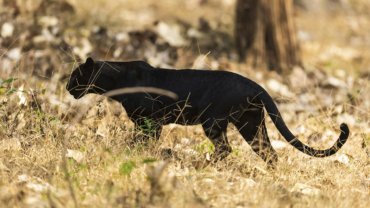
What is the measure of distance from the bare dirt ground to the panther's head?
15 cm

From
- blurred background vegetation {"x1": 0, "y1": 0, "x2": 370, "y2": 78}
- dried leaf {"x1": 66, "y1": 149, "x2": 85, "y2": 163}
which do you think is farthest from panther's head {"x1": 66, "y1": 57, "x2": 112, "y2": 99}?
blurred background vegetation {"x1": 0, "y1": 0, "x2": 370, "y2": 78}

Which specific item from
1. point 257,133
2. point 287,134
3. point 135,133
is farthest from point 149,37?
point 287,134

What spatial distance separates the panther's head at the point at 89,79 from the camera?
5.24 metres

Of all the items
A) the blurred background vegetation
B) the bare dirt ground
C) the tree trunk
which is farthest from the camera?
the tree trunk

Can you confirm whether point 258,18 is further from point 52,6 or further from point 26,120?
point 26,120

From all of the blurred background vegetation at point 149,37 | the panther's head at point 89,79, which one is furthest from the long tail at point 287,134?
the blurred background vegetation at point 149,37

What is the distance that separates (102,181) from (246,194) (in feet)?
2.91

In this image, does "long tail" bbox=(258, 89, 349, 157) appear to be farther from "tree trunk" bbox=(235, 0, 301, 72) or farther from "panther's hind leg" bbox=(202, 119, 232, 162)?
"tree trunk" bbox=(235, 0, 301, 72)

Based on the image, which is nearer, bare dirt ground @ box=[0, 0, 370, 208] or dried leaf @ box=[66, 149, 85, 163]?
bare dirt ground @ box=[0, 0, 370, 208]

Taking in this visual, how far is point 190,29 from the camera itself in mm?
9773

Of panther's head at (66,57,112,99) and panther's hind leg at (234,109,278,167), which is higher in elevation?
panther's head at (66,57,112,99)

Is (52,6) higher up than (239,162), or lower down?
higher up

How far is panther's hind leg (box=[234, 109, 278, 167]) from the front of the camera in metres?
5.06

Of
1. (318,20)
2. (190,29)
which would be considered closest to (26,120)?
(190,29)
